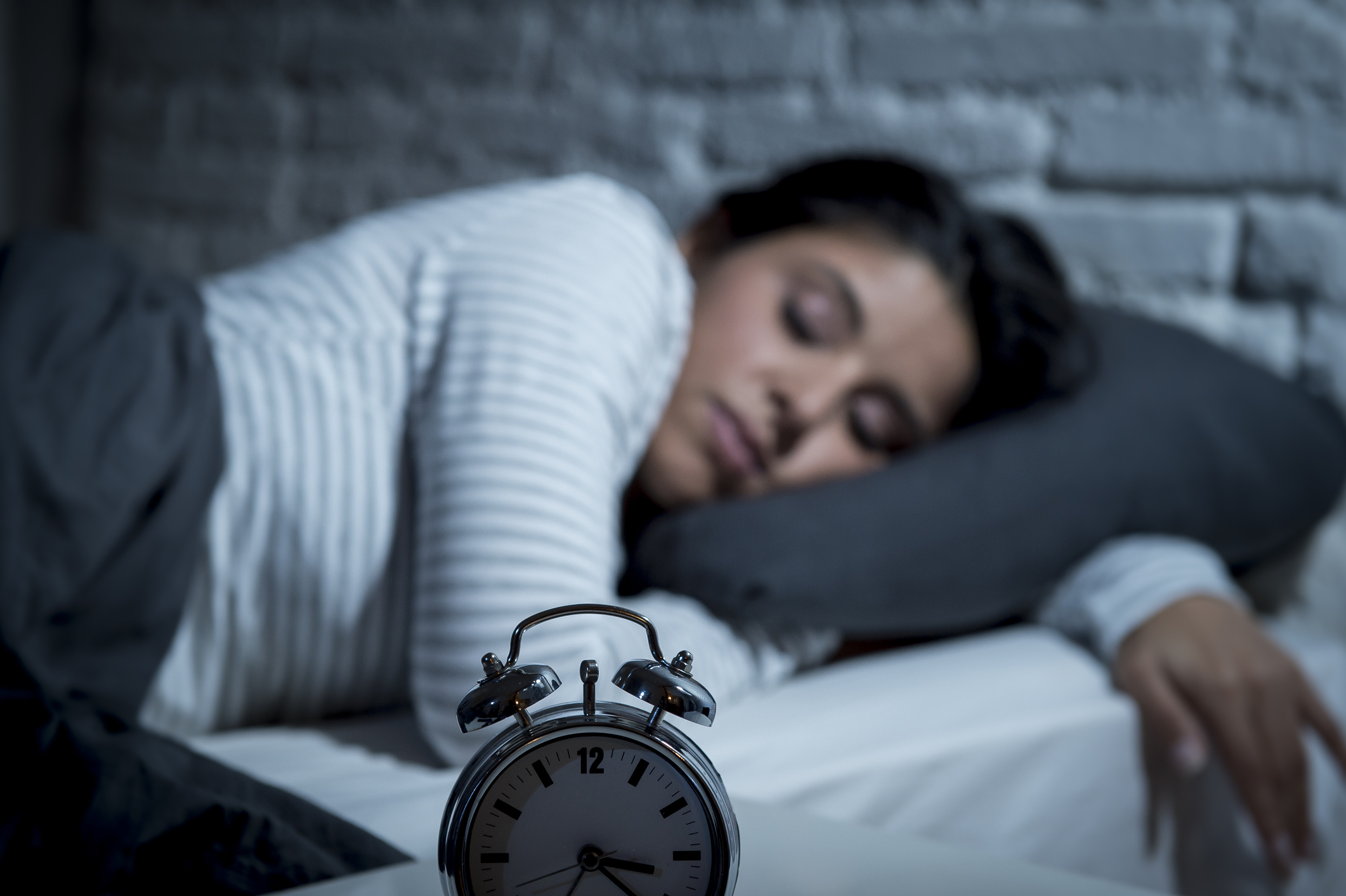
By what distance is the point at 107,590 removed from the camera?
721 millimetres

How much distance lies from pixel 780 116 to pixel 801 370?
607mm

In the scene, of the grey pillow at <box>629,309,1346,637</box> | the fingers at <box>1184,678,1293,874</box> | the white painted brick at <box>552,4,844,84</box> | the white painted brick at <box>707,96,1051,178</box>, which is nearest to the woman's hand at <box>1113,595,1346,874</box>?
the fingers at <box>1184,678,1293,874</box>

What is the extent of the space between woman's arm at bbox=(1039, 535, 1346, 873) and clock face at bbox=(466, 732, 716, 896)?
22.3 inches

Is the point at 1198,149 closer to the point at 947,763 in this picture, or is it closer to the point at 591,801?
the point at 947,763

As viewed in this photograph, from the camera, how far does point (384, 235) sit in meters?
0.96

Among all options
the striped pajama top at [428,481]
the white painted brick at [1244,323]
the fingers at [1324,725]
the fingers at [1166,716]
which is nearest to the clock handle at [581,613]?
the striped pajama top at [428,481]

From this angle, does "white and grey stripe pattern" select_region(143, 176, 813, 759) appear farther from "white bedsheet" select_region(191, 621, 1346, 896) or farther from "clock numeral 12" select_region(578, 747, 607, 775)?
"clock numeral 12" select_region(578, 747, 607, 775)

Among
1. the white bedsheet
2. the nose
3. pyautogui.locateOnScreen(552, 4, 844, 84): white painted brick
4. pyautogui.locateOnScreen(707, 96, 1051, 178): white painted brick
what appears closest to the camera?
the white bedsheet

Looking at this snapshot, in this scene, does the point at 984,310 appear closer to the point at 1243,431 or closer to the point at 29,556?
the point at 1243,431

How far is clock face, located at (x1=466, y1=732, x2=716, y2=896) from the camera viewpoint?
0.37m

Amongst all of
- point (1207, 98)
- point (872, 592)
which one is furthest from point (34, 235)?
point (1207, 98)

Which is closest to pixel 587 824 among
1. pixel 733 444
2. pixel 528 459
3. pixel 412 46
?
pixel 528 459

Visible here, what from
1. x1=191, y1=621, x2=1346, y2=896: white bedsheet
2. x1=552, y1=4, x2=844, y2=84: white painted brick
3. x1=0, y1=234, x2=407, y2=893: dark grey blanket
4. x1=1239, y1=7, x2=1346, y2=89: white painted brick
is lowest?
x1=191, y1=621, x2=1346, y2=896: white bedsheet

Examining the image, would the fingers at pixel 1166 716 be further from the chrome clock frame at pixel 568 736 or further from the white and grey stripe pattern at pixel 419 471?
the chrome clock frame at pixel 568 736
